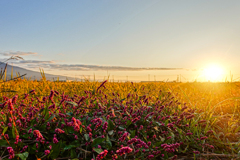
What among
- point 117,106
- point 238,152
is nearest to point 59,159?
point 117,106

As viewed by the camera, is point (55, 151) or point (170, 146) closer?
point (55, 151)

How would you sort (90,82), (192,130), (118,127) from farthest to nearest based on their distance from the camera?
(90,82) → (192,130) → (118,127)

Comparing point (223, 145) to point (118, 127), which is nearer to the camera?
point (118, 127)

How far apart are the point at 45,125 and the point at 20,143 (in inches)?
13.7

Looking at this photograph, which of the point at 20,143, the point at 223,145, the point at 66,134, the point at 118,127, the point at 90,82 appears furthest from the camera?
the point at 90,82

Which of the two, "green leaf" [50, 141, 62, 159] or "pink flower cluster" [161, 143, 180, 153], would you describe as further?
"pink flower cluster" [161, 143, 180, 153]

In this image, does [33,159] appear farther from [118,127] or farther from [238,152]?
[238,152]

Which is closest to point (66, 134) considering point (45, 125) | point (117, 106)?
point (45, 125)

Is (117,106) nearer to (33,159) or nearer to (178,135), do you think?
(178,135)

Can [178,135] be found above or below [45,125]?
below

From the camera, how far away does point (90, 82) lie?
8031mm

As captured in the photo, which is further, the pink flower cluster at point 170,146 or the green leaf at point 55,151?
the pink flower cluster at point 170,146

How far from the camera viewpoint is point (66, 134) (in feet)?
6.70

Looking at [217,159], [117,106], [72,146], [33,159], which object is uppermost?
[117,106]
